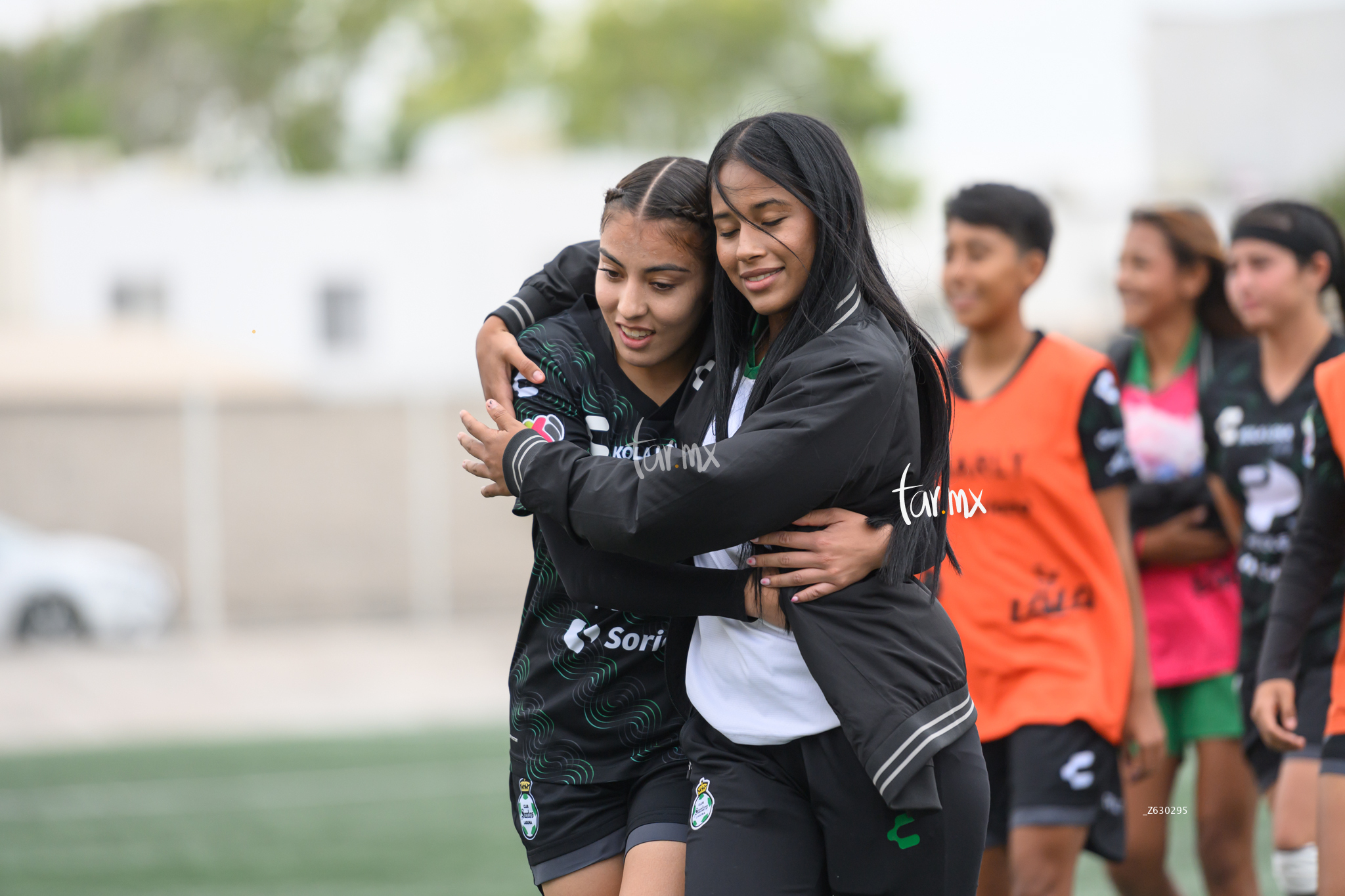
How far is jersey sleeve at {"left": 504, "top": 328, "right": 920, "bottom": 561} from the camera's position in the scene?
2.53 m

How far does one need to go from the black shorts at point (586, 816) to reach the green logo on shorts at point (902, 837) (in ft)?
1.56

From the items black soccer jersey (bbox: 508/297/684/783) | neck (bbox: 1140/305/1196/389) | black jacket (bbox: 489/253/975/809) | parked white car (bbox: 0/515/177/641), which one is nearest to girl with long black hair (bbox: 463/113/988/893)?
black jacket (bbox: 489/253/975/809)

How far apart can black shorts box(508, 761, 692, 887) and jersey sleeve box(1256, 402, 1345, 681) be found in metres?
1.59

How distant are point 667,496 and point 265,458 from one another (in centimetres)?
1634

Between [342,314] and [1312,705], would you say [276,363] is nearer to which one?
[342,314]

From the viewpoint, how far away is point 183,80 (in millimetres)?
40750

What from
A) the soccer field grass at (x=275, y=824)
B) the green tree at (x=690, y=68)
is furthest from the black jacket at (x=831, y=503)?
the green tree at (x=690, y=68)

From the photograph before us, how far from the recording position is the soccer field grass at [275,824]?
6.69 m

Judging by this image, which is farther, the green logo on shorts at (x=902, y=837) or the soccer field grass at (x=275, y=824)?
the soccer field grass at (x=275, y=824)

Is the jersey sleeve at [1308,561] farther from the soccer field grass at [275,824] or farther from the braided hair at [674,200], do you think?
the soccer field grass at [275,824]

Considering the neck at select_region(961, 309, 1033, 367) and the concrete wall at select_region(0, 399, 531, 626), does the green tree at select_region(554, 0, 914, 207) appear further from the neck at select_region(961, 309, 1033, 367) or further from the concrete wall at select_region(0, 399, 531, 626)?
the neck at select_region(961, 309, 1033, 367)

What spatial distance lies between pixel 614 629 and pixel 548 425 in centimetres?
44

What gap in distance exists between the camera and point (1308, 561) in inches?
143

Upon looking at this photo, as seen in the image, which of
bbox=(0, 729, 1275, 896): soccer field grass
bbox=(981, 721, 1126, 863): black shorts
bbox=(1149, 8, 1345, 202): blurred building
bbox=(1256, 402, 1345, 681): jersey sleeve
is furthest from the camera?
bbox=(1149, 8, 1345, 202): blurred building
